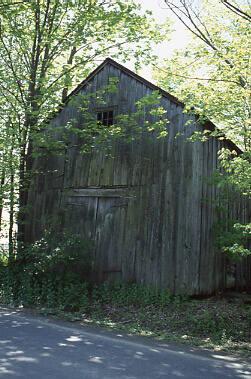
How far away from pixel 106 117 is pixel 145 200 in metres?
3.34

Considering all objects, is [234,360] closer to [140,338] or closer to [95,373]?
[140,338]

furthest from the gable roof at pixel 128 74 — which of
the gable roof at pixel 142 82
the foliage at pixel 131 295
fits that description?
the foliage at pixel 131 295

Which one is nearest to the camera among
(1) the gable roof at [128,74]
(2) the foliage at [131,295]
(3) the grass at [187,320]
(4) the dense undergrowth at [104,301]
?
(3) the grass at [187,320]

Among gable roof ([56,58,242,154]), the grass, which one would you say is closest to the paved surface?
the grass

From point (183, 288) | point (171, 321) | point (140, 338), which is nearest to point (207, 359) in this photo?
point (140, 338)

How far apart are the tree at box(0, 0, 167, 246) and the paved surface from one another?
21.5ft

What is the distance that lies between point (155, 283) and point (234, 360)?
516 centimetres

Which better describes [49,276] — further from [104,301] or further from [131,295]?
[131,295]

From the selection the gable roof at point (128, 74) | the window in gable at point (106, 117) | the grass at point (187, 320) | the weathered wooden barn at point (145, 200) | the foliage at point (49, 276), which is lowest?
the grass at point (187, 320)

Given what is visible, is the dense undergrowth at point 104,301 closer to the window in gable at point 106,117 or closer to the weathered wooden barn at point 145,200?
the weathered wooden barn at point 145,200

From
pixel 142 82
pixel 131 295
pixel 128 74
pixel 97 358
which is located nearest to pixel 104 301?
pixel 131 295

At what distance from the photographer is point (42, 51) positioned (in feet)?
45.4

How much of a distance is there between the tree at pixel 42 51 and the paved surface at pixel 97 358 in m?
6.54

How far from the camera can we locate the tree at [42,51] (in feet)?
42.3
